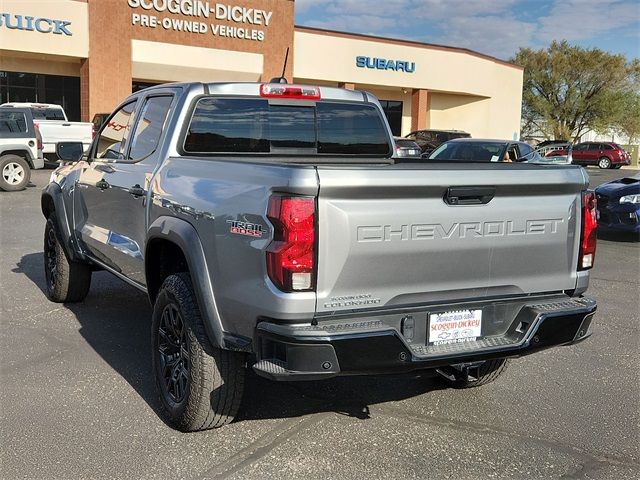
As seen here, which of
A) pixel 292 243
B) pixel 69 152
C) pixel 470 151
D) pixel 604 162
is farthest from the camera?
pixel 604 162

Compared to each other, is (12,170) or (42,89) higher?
(42,89)

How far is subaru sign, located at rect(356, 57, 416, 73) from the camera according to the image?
37.1m

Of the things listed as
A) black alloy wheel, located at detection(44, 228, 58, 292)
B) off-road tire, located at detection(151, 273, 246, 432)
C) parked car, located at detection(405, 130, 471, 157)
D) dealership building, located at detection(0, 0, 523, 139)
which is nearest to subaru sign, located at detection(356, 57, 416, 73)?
dealership building, located at detection(0, 0, 523, 139)

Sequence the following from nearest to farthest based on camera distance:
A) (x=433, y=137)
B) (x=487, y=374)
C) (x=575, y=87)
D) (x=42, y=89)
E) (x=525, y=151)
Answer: (x=487, y=374)
(x=525, y=151)
(x=42, y=89)
(x=433, y=137)
(x=575, y=87)

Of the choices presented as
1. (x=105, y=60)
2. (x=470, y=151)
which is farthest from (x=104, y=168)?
(x=105, y=60)

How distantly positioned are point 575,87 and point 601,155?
14602 millimetres

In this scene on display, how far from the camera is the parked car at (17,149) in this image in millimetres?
15526

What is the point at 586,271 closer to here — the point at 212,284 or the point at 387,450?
the point at 387,450

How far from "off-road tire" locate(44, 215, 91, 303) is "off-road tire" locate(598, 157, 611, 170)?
130 ft

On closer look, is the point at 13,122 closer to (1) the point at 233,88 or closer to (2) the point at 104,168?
(2) the point at 104,168

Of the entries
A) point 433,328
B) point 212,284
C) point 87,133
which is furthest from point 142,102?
point 87,133

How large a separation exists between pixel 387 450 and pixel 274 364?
0.99 metres

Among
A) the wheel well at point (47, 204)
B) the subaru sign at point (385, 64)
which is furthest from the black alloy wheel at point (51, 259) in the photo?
the subaru sign at point (385, 64)

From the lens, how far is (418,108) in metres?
40.7
